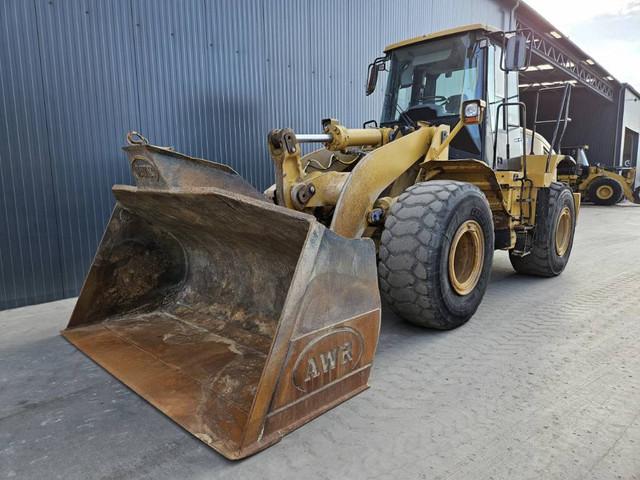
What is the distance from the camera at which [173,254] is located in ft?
12.5

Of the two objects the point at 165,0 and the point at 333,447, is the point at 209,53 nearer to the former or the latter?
the point at 165,0

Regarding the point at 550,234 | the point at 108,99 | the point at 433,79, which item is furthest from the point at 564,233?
the point at 108,99

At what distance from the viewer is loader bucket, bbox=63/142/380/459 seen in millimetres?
2174

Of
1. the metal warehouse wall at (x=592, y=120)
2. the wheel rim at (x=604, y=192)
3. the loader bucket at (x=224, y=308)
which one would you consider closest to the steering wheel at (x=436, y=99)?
the loader bucket at (x=224, y=308)

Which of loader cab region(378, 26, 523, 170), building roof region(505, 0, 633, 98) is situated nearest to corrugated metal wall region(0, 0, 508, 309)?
loader cab region(378, 26, 523, 170)

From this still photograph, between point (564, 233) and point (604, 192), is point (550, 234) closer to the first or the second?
point (564, 233)

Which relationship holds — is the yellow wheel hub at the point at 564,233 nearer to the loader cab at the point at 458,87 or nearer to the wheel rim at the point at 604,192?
the loader cab at the point at 458,87

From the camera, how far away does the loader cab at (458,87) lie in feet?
14.2

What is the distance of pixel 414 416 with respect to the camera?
235 cm

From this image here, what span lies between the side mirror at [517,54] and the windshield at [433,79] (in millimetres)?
436

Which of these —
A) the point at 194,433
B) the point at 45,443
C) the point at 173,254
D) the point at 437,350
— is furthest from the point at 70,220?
the point at 437,350

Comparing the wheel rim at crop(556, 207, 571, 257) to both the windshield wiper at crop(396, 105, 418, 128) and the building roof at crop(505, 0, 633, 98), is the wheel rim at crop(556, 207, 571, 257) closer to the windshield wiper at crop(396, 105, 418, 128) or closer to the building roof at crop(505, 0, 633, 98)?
the windshield wiper at crop(396, 105, 418, 128)

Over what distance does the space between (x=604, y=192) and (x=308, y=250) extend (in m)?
18.5

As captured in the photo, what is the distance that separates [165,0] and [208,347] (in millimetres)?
4164
